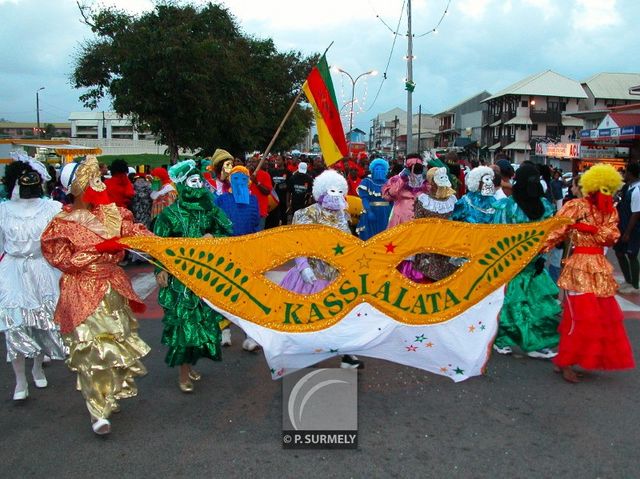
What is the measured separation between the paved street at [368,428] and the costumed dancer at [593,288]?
0.29m

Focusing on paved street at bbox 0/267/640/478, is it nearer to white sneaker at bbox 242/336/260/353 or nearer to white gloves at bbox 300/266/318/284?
white sneaker at bbox 242/336/260/353

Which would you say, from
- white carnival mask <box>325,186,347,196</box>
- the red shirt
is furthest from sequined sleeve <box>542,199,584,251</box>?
the red shirt

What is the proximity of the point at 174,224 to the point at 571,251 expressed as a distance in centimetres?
354

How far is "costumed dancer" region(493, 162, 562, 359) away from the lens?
18.8 feet

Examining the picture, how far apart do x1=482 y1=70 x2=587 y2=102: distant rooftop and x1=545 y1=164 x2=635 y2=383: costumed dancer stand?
53.9 meters

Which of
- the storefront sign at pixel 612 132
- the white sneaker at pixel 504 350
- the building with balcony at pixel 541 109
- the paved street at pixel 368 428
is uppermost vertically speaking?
the building with balcony at pixel 541 109

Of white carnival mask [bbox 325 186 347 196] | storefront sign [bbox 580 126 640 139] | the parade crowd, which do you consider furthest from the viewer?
storefront sign [bbox 580 126 640 139]

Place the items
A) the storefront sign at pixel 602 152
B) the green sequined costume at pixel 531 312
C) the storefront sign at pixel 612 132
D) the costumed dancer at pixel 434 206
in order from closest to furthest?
the green sequined costume at pixel 531 312 → the costumed dancer at pixel 434 206 → the storefront sign at pixel 612 132 → the storefront sign at pixel 602 152

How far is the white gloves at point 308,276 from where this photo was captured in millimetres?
4926

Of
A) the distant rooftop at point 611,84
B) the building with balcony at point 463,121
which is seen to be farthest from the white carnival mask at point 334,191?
the building with balcony at point 463,121

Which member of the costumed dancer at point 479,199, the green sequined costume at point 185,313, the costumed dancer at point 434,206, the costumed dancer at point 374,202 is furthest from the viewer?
the costumed dancer at point 374,202

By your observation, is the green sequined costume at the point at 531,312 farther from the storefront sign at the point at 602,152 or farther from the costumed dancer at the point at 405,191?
the storefront sign at the point at 602,152

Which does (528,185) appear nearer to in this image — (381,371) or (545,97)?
(381,371)

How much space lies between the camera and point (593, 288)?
5.15 meters
